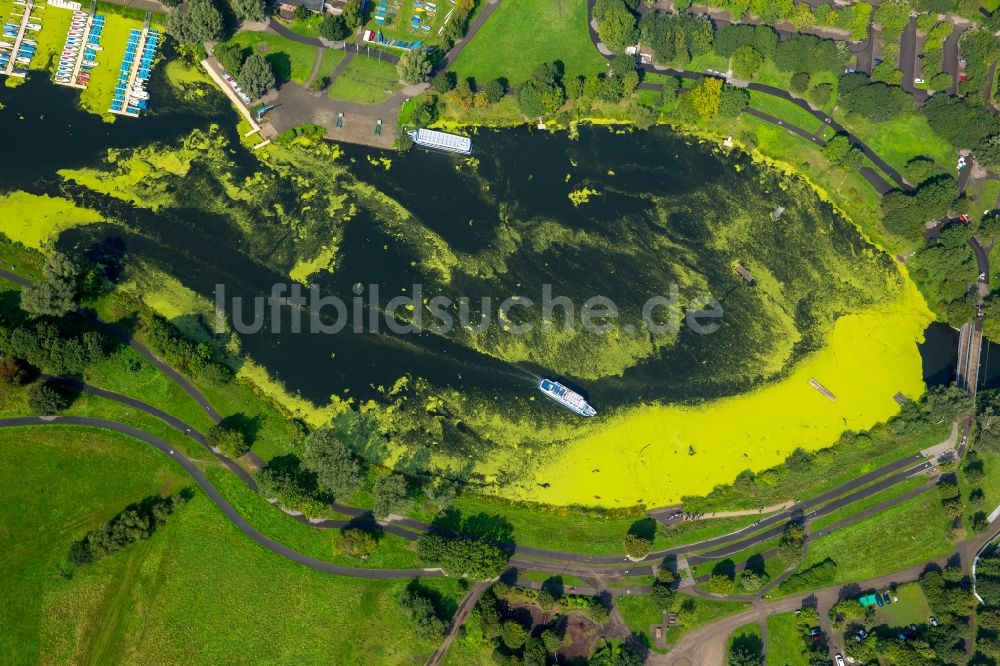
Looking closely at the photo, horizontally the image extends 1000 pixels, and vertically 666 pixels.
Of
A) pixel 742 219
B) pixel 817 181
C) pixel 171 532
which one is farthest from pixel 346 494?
pixel 817 181

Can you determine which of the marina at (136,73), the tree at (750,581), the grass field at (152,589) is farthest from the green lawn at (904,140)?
the marina at (136,73)

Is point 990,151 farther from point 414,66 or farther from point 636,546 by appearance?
point 414,66

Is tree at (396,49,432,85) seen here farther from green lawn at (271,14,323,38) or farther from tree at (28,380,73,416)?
tree at (28,380,73,416)

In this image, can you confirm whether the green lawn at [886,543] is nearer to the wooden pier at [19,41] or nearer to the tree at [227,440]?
the tree at [227,440]

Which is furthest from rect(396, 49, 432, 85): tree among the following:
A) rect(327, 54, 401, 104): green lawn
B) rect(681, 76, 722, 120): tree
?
rect(681, 76, 722, 120): tree

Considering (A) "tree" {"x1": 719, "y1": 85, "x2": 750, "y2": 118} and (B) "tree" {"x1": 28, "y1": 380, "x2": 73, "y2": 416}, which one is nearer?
(B) "tree" {"x1": 28, "y1": 380, "x2": 73, "y2": 416}
